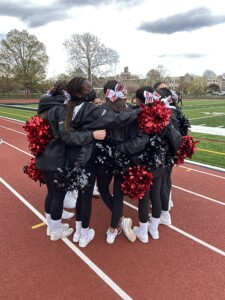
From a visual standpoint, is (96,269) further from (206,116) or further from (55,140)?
(206,116)

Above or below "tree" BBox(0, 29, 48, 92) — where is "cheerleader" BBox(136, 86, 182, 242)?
below

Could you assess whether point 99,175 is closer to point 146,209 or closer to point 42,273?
point 146,209

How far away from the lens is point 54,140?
2.80 metres

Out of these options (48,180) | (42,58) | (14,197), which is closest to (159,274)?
(48,180)

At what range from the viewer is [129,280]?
2.67m

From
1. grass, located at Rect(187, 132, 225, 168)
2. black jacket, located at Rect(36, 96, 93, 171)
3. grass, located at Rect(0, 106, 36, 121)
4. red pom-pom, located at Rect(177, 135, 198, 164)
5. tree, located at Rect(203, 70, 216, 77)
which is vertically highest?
tree, located at Rect(203, 70, 216, 77)

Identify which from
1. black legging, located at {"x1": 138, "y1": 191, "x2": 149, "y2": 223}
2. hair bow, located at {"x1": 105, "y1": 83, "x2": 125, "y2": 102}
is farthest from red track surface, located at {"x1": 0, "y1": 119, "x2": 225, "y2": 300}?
hair bow, located at {"x1": 105, "y1": 83, "x2": 125, "y2": 102}

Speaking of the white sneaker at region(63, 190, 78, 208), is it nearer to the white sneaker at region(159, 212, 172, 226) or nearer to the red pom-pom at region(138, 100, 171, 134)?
the white sneaker at region(159, 212, 172, 226)

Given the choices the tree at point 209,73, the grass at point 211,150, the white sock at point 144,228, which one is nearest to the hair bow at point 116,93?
the white sock at point 144,228

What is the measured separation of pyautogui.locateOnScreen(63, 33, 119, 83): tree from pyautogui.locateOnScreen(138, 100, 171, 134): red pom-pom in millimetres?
45937

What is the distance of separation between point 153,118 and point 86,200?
1.25 m

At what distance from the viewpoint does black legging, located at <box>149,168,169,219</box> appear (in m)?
3.10

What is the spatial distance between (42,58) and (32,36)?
434 cm

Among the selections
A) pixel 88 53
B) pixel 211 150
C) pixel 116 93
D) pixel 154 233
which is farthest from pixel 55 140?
pixel 88 53
